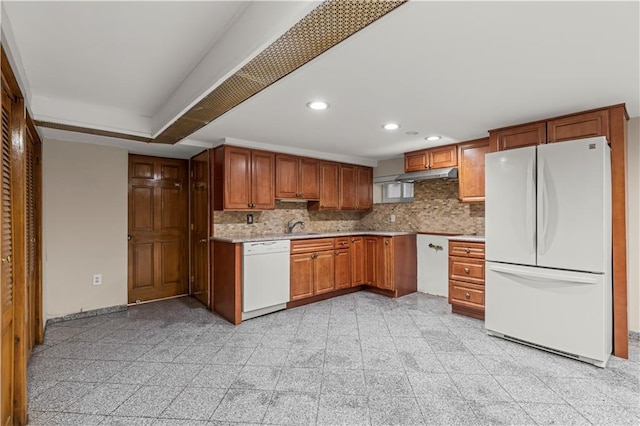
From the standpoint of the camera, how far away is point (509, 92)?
7.81ft

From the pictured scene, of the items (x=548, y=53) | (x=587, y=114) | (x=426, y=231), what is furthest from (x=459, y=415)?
(x=426, y=231)

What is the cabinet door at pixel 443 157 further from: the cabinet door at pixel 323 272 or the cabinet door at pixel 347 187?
the cabinet door at pixel 323 272

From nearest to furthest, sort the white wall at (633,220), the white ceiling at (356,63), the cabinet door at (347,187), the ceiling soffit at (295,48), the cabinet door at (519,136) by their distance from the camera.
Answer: the ceiling soffit at (295,48), the white ceiling at (356,63), the white wall at (633,220), the cabinet door at (519,136), the cabinet door at (347,187)

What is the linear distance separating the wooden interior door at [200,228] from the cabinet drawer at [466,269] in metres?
3.05

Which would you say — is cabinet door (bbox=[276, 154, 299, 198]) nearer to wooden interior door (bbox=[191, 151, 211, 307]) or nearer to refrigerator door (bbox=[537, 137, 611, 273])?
wooden interior door (bbox=[191, 151, 211, 307])

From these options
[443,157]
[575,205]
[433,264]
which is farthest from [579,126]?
[433,264]

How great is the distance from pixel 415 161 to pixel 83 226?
172 inches

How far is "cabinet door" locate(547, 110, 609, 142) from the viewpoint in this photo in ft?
8.79

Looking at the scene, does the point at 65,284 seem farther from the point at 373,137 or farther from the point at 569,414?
the point at 569,414

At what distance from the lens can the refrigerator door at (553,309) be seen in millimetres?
2467

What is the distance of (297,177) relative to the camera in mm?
4465

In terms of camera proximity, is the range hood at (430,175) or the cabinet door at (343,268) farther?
the cabinet door at (343,268)

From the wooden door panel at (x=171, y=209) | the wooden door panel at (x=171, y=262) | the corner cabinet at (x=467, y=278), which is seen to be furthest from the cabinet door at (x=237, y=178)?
the corner cabinet at (x=467, y=278)

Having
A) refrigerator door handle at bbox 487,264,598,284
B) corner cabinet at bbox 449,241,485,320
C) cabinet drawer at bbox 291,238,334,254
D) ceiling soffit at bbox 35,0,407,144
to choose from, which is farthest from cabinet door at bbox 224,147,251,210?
refrigerator door handle at bbox 487,264,598,284
